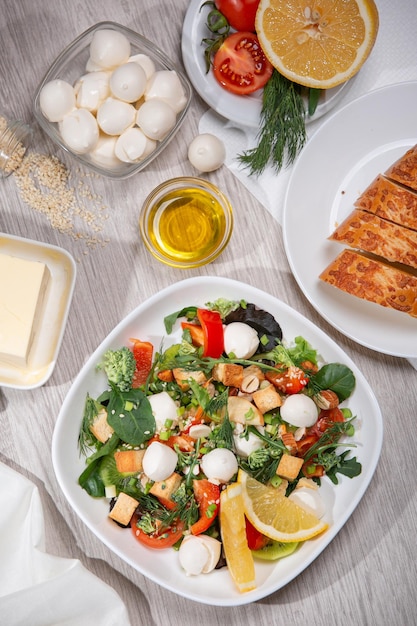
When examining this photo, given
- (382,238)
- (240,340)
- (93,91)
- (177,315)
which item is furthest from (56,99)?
(382,238)

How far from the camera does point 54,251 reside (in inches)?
63.6

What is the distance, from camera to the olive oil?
1.66 meters

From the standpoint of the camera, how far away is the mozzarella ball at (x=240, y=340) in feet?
5.10

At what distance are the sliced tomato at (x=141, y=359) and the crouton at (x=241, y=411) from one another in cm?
23

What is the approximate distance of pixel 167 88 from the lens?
154cm

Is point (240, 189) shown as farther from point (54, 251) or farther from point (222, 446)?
point (222, 446)

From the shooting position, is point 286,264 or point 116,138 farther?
point 286,264

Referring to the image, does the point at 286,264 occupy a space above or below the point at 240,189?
below

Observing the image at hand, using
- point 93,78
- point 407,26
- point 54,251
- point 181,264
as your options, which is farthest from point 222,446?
point 407,26

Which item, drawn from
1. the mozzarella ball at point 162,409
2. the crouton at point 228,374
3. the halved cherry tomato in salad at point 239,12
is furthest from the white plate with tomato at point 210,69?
the mozzarella ball at point 162,409

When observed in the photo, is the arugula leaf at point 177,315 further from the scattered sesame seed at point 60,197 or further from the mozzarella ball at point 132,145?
the mozzarella ball at point 132,145

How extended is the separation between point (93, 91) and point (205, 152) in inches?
12.7

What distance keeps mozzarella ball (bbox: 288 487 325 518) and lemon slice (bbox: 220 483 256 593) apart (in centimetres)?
15

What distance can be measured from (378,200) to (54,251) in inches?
34.6
